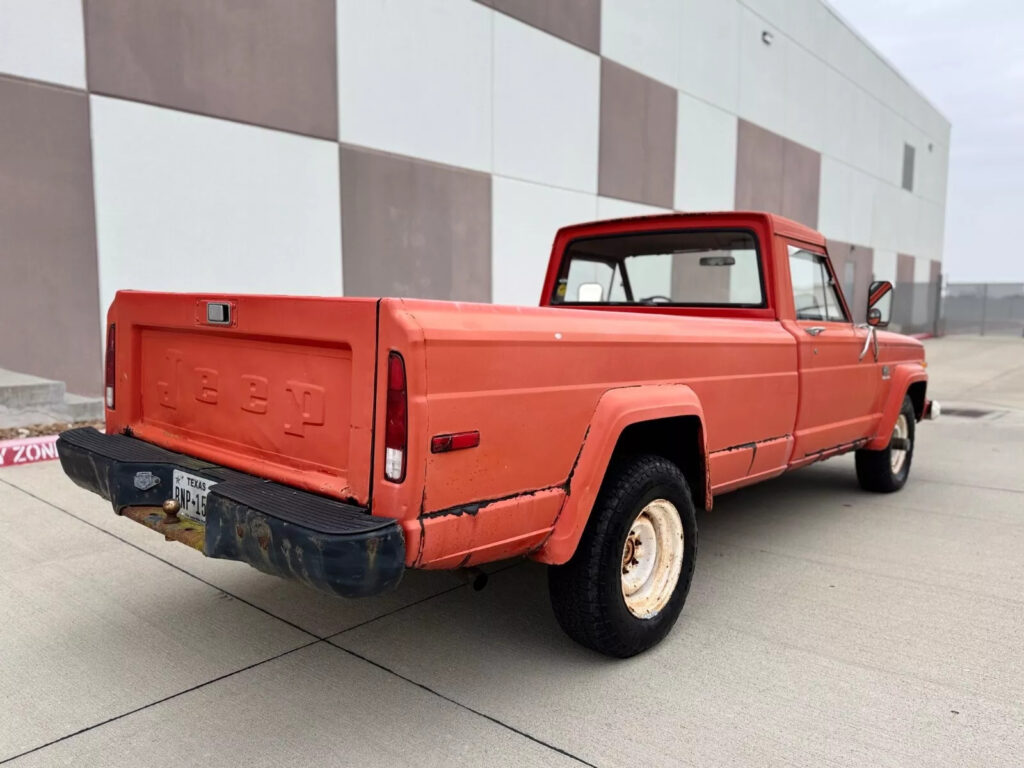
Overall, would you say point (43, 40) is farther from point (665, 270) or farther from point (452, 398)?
point (452, 398)

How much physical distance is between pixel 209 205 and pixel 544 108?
5.74 m

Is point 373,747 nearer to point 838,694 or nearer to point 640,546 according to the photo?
point 640,546

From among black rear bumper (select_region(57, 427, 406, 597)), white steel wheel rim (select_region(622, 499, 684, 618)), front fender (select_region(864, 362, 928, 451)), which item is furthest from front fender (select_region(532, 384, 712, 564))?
front fender (select_region(864, 362, 928, 451))

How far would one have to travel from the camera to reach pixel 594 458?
9.20 ft

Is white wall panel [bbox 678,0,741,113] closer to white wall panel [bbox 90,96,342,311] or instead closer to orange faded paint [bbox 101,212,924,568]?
white wall panel [bbox 90,96,342,311]

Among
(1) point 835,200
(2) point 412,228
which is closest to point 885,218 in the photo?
(1) point 835,200

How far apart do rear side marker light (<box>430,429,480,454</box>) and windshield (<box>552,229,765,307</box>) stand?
248 cm

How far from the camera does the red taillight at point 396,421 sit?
2.24m

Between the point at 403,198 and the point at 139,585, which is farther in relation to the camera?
the point at 403,198

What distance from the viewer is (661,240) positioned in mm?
4648

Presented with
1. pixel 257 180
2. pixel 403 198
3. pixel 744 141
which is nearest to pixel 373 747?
pixel 257 180

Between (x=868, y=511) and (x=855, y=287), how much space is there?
20098 millimetres

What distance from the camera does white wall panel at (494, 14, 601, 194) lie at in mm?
11016

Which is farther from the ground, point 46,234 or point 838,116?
point 838,116
